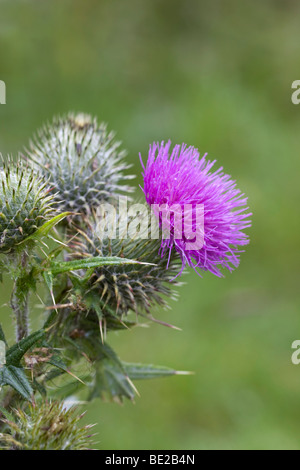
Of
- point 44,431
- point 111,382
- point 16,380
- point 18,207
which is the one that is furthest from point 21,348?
point 111,382

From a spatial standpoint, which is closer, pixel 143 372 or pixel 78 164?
pixel 143 372

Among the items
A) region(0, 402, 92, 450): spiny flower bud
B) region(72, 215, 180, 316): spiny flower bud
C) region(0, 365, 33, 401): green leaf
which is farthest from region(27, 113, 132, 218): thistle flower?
region(0, 402, 92, 450): spiny flower bud

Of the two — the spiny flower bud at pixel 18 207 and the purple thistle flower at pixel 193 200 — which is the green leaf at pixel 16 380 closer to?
the spiny flower bud at pixel 18 207

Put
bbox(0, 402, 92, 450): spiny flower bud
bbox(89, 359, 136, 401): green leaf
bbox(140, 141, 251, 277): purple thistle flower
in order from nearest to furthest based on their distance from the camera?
bbox(0, 402, 92, 450): spiny flower bud → bbox(140, 141, 251, 277): purple thistle flower → bbox(89, 359, 136, 401): green leaf

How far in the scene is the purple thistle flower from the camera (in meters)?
2.33

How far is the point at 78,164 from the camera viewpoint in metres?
2.84

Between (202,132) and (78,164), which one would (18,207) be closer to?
(78,164)

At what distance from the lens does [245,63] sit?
7.19 m

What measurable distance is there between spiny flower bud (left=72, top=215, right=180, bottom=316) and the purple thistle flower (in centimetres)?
8

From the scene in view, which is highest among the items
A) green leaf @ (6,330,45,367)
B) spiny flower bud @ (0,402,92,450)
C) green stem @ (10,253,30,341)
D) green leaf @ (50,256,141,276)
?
green leaf @ (50,256,141,276)

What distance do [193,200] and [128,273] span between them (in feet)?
1.34

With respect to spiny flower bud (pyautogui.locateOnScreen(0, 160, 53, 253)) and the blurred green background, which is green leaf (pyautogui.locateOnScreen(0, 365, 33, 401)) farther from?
the blurred green background

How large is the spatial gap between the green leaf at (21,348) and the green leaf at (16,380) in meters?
0.02

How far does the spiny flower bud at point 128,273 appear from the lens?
2.40m
